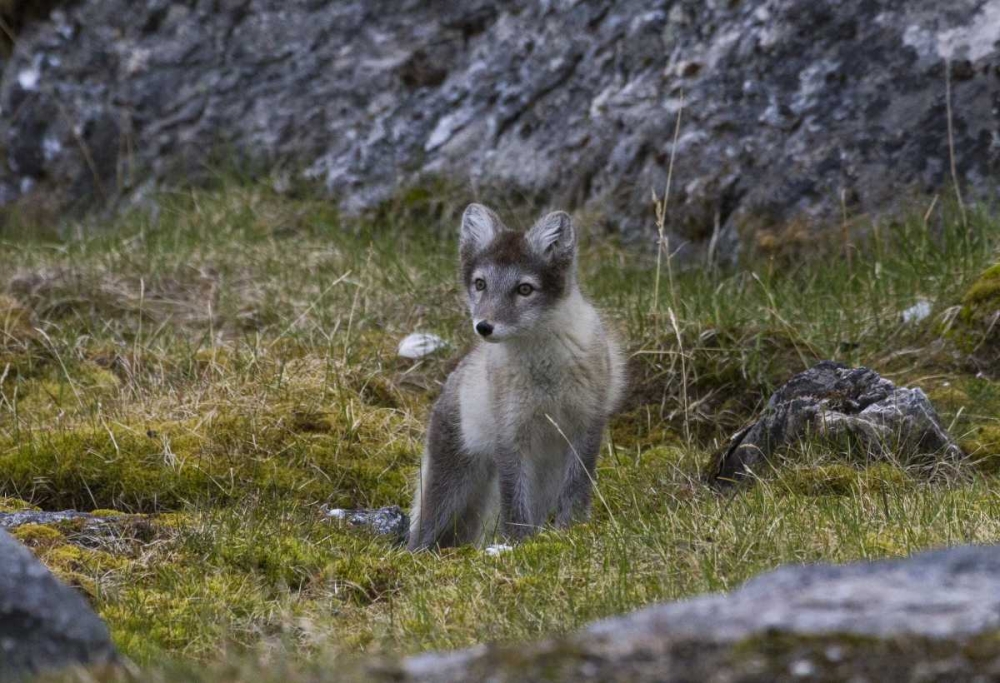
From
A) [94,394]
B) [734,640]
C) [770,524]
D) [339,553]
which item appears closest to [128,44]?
[94,394]

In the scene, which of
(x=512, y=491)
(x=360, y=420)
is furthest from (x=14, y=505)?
(x=512, y=491)

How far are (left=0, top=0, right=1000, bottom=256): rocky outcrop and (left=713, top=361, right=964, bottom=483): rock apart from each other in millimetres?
2869

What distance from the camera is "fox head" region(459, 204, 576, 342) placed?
20.5 ft

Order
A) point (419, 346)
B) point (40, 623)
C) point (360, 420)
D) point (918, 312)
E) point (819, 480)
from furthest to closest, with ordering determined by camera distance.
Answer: point (419, 346)
point (918, 312)
point (360, 420)
point (819, 480)
point (40, 623)

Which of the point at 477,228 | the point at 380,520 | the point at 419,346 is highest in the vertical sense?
the point at 477,228

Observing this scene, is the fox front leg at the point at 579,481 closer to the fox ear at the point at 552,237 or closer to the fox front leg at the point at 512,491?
the fox front leg at the point at 512,491

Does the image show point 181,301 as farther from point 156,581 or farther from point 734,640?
point 734,640

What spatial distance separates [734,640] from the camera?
2.23m

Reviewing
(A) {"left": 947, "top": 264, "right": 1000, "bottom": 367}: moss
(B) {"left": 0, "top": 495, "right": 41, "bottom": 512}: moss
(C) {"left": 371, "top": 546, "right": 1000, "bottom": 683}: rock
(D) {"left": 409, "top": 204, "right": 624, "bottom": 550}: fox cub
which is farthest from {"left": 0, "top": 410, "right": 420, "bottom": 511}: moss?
(C) {"left": 371, "top": 546, "right": 1000, "bottom": 683}: rock

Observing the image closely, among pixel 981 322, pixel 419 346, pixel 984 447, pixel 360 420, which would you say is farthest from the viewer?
pixel 419 346

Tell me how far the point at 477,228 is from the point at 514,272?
485 mm

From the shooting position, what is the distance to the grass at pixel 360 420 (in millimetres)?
4613

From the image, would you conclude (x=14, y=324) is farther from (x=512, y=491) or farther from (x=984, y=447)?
(x=984, y=447)

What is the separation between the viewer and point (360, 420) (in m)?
7.24
